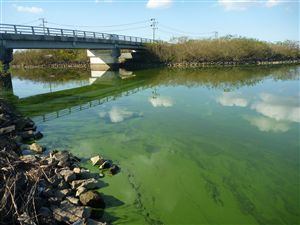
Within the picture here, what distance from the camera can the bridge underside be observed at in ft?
93.1

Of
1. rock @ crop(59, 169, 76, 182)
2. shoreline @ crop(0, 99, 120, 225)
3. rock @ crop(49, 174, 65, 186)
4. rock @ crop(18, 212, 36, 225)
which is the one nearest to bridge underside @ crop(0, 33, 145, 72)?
shoreline @ crop(0, 99, 120, 225)

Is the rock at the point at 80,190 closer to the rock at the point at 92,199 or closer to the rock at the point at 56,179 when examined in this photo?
the rock at the point at 92,199

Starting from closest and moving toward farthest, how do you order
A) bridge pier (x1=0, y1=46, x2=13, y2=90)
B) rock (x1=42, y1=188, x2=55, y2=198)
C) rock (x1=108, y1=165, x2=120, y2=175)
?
1. rock (x1=42, y1=188, x2=55, y2=198)
2. rock (x1=108, y1=165, x2=120, y2=175)
3. bridge pier (x1=0, y1=46, x2=13, y2=90)

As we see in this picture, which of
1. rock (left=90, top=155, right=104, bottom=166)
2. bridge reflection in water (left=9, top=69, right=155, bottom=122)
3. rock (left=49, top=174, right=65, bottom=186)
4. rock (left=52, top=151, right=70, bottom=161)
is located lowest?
bridge reflection in water (left=9, top=69, right=155, bottom=122)

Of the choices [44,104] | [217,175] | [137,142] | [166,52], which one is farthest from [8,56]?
[166,52]

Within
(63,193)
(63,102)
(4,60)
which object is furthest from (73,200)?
(4,60)

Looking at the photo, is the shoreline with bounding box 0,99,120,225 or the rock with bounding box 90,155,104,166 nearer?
the shoreline with bounding box 0,99,120,225

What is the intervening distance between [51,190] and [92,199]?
0.97m

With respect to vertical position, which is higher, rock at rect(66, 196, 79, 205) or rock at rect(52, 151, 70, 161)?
rock at rect(52, 151, 70, 161)

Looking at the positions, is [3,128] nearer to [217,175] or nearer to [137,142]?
[137,142]

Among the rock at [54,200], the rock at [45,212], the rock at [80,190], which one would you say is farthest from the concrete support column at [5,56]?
the rock at [45,212]

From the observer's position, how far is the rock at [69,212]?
646cm

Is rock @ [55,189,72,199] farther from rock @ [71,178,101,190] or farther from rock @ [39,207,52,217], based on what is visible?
rock @ [39,207,52,217]

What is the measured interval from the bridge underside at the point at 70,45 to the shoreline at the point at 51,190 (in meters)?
20.4
